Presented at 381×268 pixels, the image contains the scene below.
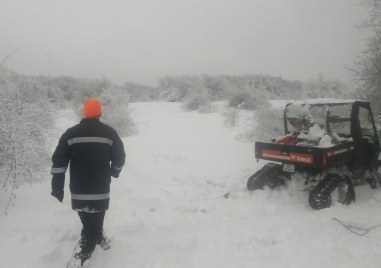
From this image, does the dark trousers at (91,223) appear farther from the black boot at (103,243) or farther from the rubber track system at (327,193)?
the rubber track system at (327,193)

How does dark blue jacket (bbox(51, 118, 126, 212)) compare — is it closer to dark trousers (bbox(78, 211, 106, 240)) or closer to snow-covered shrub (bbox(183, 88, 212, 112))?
dark trousers (bbox(78, 211, 106, 240))

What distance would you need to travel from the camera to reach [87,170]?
12.4ft

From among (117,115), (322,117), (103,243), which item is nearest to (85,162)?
(103,243)

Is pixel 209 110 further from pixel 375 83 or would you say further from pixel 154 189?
pixel 154 189

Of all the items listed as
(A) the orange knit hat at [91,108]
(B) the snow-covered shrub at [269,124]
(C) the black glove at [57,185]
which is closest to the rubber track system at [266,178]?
(A) the orange knit hat at [91,108]

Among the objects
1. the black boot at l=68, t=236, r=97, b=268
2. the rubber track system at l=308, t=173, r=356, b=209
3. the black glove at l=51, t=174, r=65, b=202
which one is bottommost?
the black boot at l=68, t=236, r=97, b=268

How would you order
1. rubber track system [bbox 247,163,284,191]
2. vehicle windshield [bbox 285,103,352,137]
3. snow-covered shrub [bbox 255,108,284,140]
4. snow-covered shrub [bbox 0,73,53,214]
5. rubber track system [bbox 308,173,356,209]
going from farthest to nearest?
snow-covered shrub [bbox 255,108,284,140] → vehicle windshield [bbox 285,103,352,137] → rubber track system [bbox 247,163,284,191] → rubber track system [bbox 308,173,356,209] → snow-covered shrub [bbox 0,73,53,214]

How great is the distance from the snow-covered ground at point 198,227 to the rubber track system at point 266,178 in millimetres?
195

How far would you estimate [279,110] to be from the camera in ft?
45.6

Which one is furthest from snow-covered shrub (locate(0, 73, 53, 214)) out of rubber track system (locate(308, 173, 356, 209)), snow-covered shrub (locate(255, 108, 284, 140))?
snow-covered shrub (locate(255, 108, 284, 140))

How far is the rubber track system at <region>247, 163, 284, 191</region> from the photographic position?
6.47 meters

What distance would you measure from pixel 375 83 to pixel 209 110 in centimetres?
1567

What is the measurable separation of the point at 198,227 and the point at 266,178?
89.8 inches

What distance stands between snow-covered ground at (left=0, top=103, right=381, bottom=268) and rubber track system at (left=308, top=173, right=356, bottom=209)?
13cm
